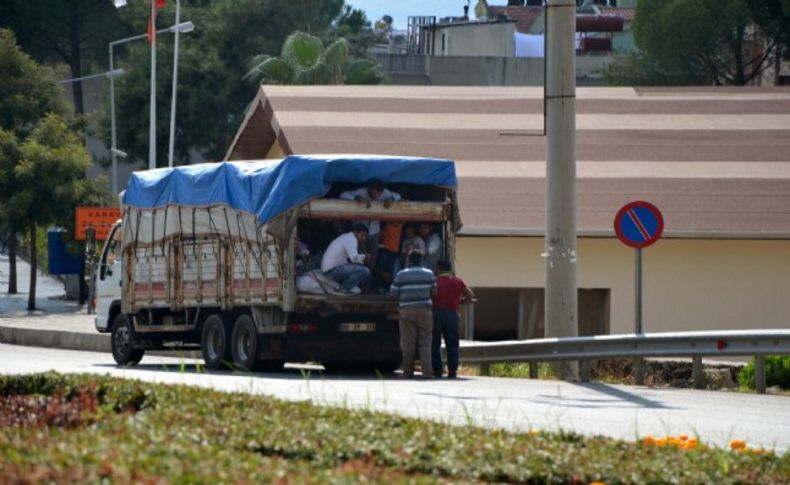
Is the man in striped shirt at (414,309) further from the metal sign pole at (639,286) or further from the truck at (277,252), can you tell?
the metal sign pole at (639,286)

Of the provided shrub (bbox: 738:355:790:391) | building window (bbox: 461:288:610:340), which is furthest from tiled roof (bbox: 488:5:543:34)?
shrub (bbox: 738:355:790:391)

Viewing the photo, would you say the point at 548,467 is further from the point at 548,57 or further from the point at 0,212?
the point at 0,212

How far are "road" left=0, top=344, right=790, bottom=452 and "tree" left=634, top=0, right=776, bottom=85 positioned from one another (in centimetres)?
4316

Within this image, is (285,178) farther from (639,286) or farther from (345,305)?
(639,286)

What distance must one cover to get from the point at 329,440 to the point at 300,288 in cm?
1242

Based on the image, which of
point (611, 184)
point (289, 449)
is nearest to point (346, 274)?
point (289, 449)

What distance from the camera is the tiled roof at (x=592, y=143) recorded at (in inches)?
1439

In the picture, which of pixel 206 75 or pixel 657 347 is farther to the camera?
pixel 206 75

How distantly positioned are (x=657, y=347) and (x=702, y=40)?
1782 inches

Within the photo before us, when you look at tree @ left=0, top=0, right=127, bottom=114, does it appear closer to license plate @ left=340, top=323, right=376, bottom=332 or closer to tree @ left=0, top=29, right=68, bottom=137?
tree @ left=0, top=29, right=68, bottom=137

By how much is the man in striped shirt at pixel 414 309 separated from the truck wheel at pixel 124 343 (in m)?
5.96

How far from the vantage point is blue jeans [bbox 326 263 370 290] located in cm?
2172

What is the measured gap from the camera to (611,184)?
37.6 m

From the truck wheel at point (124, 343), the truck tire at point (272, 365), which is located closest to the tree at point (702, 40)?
the truck wheel at point (124, 343)
